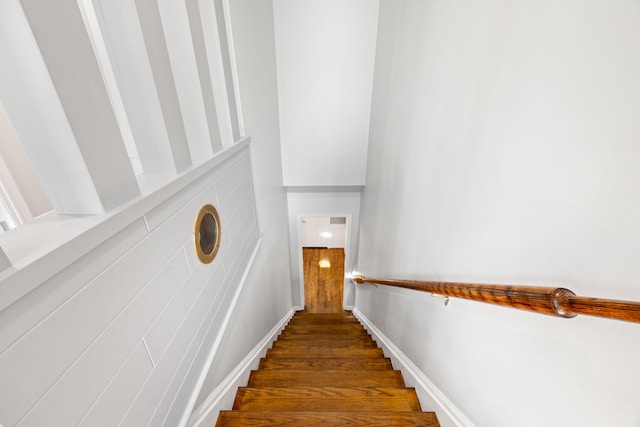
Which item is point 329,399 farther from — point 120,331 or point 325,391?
point 120,331

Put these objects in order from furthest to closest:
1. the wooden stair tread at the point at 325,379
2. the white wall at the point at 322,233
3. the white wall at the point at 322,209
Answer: the white wall at the point at 322,233 < the white wall at the point at 322,209 < the wooden stair tread at the point at 325,379

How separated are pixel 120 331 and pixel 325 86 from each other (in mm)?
2899

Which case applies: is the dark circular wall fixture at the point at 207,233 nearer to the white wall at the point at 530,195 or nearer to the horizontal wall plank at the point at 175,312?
the horizontal wall plank at the point at 175,312

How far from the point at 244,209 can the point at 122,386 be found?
131 cm

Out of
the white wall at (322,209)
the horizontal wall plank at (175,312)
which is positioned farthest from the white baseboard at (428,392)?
the white wall at (322,209)

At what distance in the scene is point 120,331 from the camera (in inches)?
29.2

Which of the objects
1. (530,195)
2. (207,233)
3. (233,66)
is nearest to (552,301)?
(530,195)

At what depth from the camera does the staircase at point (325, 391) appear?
1312 mm

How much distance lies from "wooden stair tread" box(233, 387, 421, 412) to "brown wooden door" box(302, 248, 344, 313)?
3602 mm

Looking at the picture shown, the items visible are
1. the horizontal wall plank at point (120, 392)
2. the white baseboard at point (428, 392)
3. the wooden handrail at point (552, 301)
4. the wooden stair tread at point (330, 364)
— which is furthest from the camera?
the wooden stair tread at point (330, 364)

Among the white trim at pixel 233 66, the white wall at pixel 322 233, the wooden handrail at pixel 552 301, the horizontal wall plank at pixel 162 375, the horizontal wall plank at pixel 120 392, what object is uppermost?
the white trim at pixel 233 66

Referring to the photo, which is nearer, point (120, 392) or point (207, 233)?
point (120, 392)

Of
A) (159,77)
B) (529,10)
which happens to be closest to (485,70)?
(529,10)

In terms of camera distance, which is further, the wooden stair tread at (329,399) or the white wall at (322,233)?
the white wall at (322,233)
